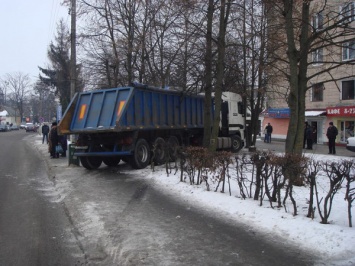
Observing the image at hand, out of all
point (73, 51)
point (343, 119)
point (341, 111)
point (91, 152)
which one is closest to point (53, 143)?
point (73, 51)

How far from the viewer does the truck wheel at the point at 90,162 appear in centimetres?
1292

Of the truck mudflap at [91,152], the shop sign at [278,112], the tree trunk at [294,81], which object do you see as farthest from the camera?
the shop sign at [278,112]

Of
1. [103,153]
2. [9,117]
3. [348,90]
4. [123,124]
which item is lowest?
[103,153]

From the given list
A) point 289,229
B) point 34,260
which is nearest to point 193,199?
point 289,229

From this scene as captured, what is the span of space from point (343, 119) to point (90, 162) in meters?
23.3

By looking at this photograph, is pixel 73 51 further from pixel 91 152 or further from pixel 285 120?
pixel 285 120

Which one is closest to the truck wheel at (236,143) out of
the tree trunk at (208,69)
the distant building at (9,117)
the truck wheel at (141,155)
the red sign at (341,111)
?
the tree trunk at (208,69)

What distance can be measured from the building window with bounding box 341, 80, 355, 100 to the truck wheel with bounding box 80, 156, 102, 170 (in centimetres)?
2323

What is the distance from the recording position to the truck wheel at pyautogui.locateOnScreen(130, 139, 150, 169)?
12328 mm

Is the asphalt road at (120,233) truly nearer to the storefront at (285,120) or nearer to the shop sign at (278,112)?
the storefront at (285,120)

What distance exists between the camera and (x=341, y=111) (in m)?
28.6

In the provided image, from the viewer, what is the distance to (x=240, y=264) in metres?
4.47

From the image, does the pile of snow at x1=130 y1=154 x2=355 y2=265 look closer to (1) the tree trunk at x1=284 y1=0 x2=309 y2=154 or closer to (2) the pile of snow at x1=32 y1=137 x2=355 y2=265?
(2) the pile of snow at x1=32 y1=137 x2=355 y2=265

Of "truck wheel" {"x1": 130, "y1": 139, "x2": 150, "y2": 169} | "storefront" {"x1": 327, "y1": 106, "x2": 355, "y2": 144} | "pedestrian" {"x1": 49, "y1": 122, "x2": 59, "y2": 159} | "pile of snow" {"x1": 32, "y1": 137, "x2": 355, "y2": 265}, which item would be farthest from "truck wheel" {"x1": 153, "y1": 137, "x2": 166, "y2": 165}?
"storefront" {"x1": 327, "y1": 106, "x2": 355, "y2": 144}
